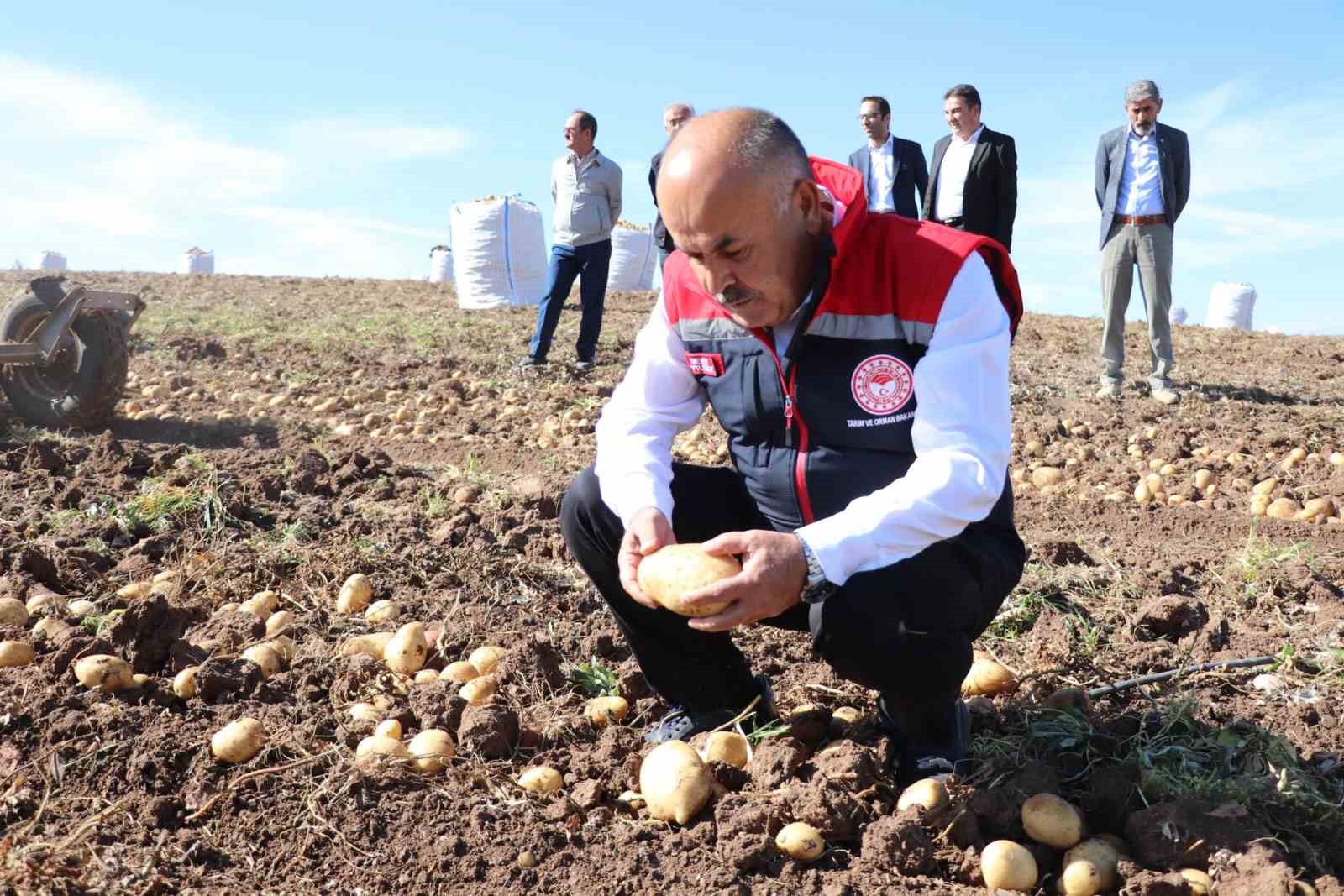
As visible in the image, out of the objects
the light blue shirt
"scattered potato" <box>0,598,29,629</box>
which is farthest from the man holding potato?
the light blue shirt

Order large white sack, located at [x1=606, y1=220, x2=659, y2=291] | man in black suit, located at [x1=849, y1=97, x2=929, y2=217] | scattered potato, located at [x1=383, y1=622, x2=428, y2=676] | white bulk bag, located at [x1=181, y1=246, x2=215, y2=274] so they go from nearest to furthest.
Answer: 1. scattered potato, located at [x1=383, y1=622, x2=428, y2=676]
2. man in black suit, located at [x1=849, y1=97, x2=929, y2=217]
3. large white sack, located at [x1=606, y1=220, x2=659, y2=291]
4. white bulk bag, located at [x1=181, y1=246, x2=215, y2=274]

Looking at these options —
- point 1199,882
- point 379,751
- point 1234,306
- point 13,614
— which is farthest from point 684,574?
point 1234,306

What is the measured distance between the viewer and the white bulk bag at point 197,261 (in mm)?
22797

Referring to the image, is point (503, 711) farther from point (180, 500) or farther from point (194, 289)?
point (194, 289)

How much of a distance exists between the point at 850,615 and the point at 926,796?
401 millimetres

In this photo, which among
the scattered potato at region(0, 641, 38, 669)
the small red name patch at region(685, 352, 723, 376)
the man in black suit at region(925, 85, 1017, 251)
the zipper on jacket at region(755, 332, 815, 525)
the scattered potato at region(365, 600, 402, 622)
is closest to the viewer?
the zipper on jacket at region(755, 332, 815, 525)

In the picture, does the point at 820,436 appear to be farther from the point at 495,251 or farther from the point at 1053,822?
the point at 495,251

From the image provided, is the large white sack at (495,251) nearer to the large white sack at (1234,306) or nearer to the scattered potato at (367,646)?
the scattered potato at (367,646)

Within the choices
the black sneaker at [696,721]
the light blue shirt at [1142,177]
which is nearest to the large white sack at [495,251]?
the light blue shirt at [1142,177]

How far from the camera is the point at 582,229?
7812mm

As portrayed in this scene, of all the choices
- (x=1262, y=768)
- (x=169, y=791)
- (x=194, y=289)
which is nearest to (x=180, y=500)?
(x=169, y=791)

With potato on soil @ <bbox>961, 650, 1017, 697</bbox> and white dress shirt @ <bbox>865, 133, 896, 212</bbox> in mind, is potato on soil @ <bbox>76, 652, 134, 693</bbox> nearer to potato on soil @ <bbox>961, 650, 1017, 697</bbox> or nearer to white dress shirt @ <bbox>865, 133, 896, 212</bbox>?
potato on soil @ <bbox>961, 650, 1017, 697</bbox>

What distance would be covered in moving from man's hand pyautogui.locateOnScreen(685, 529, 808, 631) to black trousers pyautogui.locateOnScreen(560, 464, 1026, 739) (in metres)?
0.11

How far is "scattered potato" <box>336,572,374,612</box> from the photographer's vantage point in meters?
3.21
